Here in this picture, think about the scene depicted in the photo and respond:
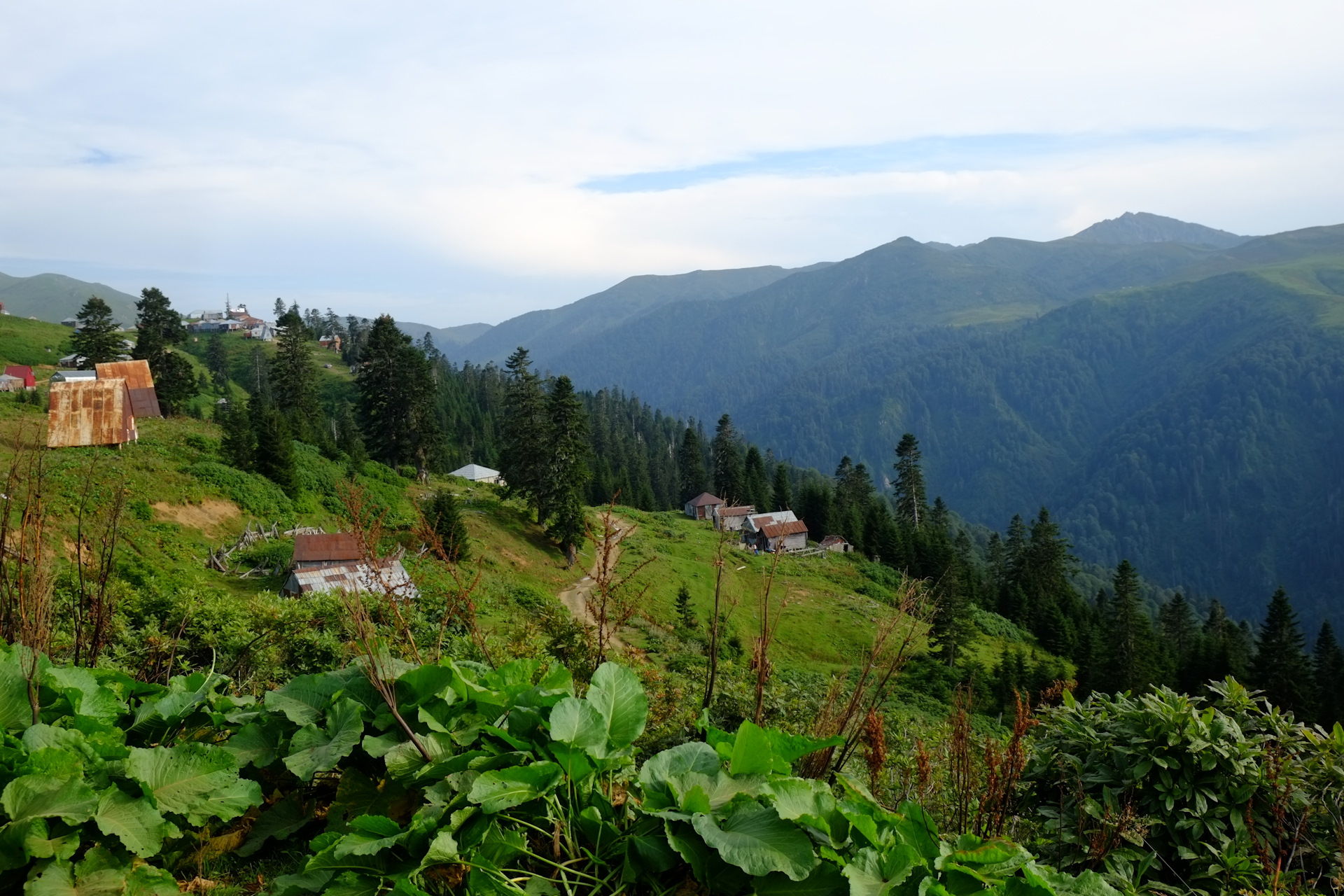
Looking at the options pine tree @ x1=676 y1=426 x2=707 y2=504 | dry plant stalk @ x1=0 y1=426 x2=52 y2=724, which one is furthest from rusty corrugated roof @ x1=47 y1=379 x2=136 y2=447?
pine tree @ x1=676 y1=426 x2=707 y2=504

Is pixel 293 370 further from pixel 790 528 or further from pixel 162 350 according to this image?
pixel 790 528

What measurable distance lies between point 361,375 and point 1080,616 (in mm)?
58619

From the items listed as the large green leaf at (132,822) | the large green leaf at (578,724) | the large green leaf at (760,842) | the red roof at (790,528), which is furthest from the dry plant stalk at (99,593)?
the red roof at (790,528)

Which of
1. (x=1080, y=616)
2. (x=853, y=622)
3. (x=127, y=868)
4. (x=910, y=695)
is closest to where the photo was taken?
(x=127, y=868)

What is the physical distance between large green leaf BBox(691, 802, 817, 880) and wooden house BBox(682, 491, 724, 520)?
71.4 metres

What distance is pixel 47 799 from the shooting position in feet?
10.4

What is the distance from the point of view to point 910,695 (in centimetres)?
3250

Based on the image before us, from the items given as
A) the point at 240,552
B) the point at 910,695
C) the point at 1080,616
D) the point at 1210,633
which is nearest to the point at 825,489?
the point at 1080,616

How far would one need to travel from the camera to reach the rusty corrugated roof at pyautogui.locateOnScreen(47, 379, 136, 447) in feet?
86.6

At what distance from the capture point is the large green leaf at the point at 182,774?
3.47 m

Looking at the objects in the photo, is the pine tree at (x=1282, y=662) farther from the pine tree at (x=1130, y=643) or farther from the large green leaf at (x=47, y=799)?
the large green leaf at (x=47, y=799)

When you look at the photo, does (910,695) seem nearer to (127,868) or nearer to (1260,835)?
(1260,835)

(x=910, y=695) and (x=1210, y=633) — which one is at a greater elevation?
(x=910, y=695)

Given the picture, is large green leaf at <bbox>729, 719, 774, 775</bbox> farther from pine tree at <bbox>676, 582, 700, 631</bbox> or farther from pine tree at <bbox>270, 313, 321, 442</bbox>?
pine tree at <bbox>270, 313, 321, 442</bbox>
